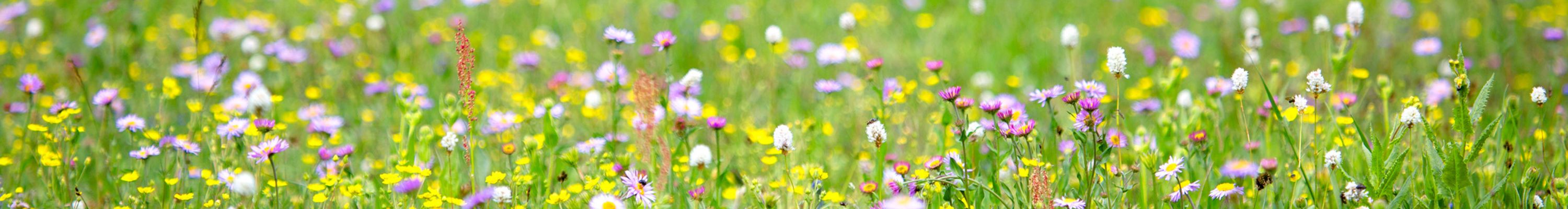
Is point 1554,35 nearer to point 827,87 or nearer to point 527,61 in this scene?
point 827,87

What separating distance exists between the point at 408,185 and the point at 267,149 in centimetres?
25

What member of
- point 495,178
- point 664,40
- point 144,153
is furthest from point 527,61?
point 495,178

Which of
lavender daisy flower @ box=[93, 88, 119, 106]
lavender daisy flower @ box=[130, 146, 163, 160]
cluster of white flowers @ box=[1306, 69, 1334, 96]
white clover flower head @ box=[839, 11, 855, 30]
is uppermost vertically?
white clover flower head @ box=[839, 11, 855, 30]

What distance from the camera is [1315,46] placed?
3879 millimetres

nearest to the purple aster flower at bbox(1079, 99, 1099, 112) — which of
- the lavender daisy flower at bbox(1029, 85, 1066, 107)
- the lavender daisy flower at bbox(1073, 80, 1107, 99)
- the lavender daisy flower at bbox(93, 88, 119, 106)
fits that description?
the lavender daisy flower at bbox(1029, 85, 1066, 107)

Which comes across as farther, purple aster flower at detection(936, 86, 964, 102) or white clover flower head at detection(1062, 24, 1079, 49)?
white clover flower head at detection(1062, 24, 1079, 49)

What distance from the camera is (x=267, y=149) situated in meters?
1.79

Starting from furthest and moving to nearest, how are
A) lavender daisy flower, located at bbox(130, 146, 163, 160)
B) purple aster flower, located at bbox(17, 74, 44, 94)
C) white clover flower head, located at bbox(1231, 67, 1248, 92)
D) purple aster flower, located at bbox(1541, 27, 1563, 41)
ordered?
purple aster flower, located at bbox(1541, 27, 1563, 41) < purple aster flower, located at bbox(17, 74, 44, 94) < lavender daisy flower, located at bbox(130, 146, 163, 160) < white clover flower head, located at bbox(1231, 67, 1248, 92)

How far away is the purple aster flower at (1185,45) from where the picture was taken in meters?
3.49

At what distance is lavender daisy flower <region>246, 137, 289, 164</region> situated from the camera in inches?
70.4

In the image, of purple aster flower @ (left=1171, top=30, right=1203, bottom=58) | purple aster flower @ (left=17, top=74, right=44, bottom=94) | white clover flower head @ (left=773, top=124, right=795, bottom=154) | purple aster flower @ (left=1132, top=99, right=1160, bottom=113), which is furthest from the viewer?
purple aster flower @ (left=1171, top=30, right=1203, bottom=58)

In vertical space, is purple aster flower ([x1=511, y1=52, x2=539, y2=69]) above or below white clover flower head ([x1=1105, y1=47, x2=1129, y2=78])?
above

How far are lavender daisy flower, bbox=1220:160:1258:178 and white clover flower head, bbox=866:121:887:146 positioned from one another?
0.66m

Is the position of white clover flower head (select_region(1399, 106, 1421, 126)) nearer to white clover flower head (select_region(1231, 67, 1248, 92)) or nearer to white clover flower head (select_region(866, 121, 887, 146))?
white clover flower head (select_region(1231, 67, 1248, 92))
